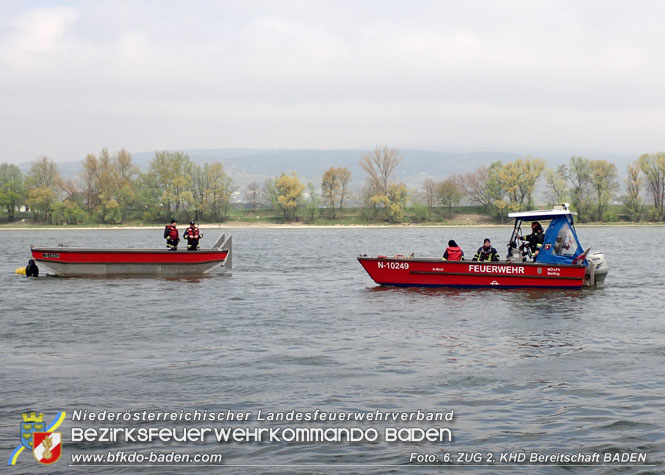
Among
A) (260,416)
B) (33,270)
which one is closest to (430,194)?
(33,270)

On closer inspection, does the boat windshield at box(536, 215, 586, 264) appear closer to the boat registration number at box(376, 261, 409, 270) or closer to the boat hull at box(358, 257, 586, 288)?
the boat hull at box(358, 257, 586, 288)

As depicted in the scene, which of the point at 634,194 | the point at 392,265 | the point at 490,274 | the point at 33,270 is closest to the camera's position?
the point at 490,274

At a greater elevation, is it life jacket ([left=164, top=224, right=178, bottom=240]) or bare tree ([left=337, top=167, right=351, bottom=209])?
bare tree ([left=337, top=167, right=351, bottom=209])

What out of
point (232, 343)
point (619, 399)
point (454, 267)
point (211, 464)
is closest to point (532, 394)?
point (619, 399)

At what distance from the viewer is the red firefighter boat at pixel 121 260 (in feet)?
103

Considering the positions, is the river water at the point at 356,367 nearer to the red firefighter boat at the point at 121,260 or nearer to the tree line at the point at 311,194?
the red firefighter boat at the point at 121,260

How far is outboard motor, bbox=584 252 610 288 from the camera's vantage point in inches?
1048

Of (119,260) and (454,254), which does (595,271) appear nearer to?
(454,254)

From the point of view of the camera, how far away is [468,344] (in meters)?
16.8

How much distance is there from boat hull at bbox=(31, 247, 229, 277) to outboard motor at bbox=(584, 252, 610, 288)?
14.9m

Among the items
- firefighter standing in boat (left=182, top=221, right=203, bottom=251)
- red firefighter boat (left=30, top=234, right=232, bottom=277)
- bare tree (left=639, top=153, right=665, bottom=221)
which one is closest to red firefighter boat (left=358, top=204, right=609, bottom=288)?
red firefighter boat (left=30, top=234, right=232, bottom=277)

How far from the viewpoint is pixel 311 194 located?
131000mm

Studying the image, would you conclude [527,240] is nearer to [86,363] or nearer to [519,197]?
[86,363]

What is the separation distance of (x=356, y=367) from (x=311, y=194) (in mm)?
117165
